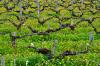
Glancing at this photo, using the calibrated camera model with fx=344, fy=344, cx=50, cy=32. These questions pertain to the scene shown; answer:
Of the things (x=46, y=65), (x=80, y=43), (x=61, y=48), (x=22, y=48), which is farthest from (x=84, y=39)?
(x=46, y=65)

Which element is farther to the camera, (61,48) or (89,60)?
(61,48)

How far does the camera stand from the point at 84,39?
97.5ft

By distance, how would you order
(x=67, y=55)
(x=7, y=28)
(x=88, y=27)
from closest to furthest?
(x=67, y=55) < (x=7, y=28) < (x=88, y=27)

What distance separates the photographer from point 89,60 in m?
21.3

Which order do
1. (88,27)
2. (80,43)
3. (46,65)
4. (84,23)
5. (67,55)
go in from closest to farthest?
(46,65)
(67,55)
(80,43)
(88,27)
(84,23)

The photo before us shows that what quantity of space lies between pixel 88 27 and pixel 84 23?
2337mm

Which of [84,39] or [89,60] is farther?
[84,39]

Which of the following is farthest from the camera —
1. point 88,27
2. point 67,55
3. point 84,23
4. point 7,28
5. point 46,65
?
point 84,23

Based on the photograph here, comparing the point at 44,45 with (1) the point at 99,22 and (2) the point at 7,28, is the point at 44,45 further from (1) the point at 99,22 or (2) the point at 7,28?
(1) the point at 99,22

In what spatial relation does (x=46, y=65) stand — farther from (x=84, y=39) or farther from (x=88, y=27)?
(x=88, y=27)

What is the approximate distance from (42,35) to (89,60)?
29.3ft

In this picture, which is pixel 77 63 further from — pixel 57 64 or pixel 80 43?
pixel 80 43

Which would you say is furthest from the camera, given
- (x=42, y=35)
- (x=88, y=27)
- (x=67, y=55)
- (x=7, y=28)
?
(x=88, y=27)

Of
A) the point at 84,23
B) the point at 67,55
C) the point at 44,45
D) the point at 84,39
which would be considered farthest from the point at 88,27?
the point at 67,55
